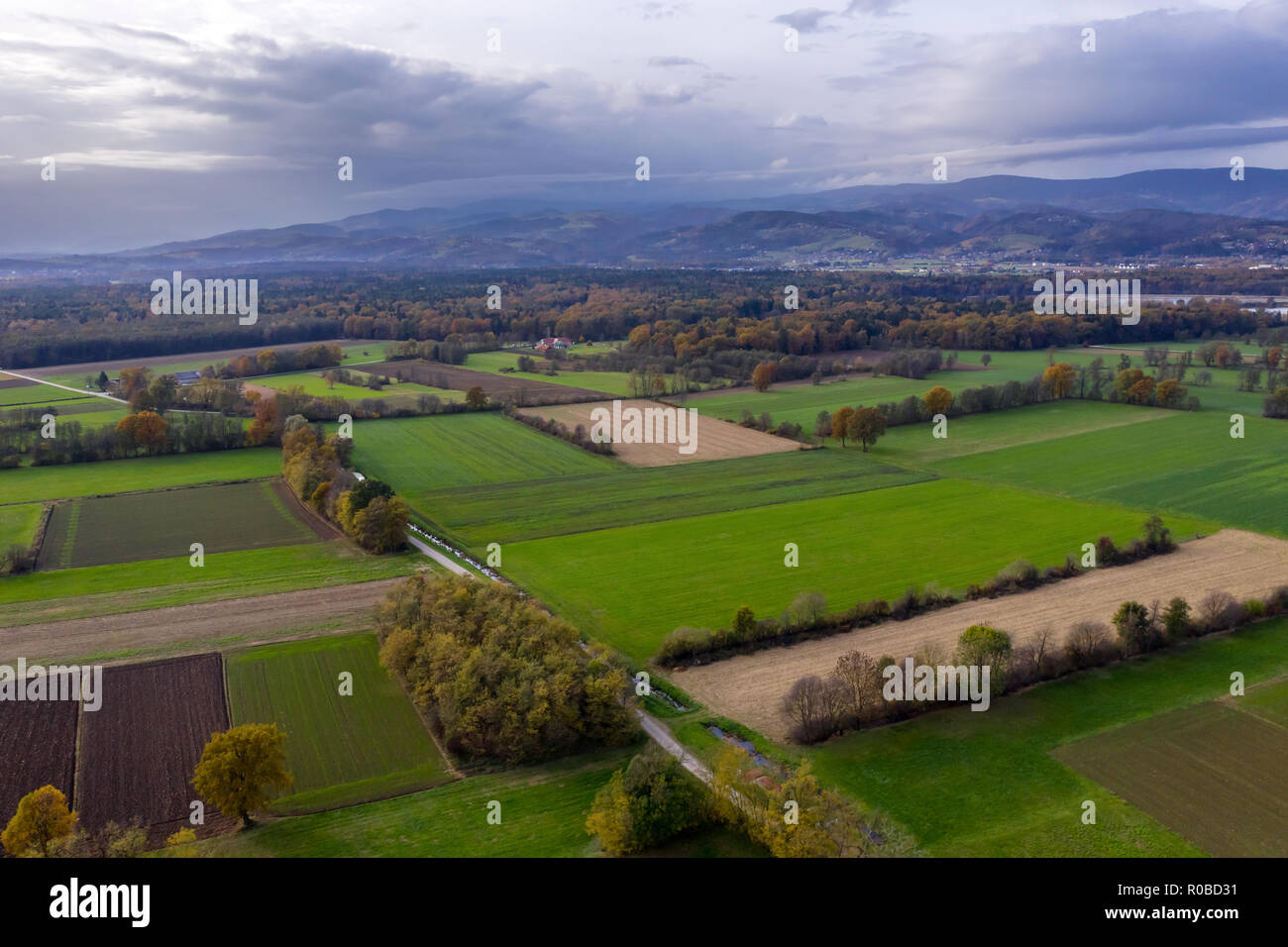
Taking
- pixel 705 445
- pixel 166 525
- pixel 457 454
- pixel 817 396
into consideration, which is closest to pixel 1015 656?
pixel 705 445

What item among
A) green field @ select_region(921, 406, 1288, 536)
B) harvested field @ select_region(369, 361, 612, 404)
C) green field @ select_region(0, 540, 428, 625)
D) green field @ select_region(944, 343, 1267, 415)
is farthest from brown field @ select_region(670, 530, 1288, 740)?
harvested field @ select_region(369, 361, 612, 404)

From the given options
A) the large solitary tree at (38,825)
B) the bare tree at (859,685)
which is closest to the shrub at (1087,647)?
the bare tree at (859,685)

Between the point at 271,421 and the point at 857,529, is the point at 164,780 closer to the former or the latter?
the point at 857,529

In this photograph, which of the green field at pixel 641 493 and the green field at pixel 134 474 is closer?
the green field at pixel 641 493

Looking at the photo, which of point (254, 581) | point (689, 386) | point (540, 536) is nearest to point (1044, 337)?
point (689, 386)

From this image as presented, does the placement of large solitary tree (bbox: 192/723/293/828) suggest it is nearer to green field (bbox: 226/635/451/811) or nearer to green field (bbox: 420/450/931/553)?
green field (bbox: 226/635/451/811)

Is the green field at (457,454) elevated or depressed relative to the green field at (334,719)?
elevated

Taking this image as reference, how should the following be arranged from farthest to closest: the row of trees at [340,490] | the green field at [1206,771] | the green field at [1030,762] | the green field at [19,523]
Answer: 1. the green field at [19,523]
2. the row of trees at [340,490]
3. the green field at [1206,771]
4. the green field at [1030,762]

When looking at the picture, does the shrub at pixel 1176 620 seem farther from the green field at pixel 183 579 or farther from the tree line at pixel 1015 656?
the green field at pixel 183 579
